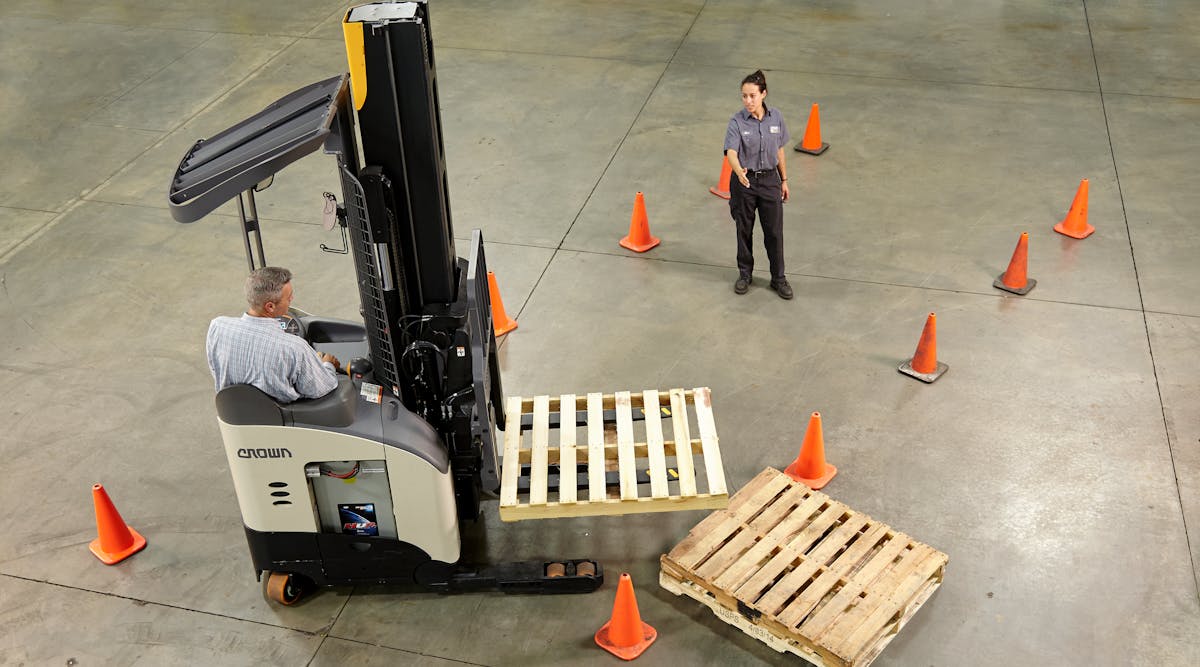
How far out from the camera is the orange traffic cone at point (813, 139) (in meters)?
10.0

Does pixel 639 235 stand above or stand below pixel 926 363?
above

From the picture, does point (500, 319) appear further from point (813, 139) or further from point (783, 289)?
point (813, 139)

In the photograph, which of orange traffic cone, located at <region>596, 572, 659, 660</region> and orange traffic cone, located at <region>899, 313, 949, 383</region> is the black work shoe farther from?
orange traffic cone, located at <region>596, 572, 659, 660</region>

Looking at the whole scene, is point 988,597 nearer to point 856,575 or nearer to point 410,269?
point 856,575

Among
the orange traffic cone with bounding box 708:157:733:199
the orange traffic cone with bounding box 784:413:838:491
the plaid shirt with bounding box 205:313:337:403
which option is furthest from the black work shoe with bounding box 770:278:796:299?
the plaid shirt with bounding box 205:313:337:403

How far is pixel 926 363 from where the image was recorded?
7051 mm

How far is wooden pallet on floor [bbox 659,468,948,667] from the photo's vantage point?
16.4ft

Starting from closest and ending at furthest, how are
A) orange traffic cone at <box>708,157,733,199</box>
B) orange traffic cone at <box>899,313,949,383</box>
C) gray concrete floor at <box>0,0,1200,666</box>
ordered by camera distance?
1. gray concrete floor at <box>0,0,1200,666</box>
2. orange traffic cone at <box>899,313,949,383</box>
3. orange traffic cone at <box>708,157,733,199</box>

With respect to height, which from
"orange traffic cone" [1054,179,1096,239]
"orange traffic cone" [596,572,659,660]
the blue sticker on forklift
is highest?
the blue sticker on forklift

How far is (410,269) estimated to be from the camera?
5207mm

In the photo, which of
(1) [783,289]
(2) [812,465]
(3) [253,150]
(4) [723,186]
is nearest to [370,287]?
(3) [253,150]

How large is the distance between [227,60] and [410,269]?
27.5ft

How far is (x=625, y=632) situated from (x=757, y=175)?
3.72 metres

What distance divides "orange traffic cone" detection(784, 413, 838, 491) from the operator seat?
266 cm
